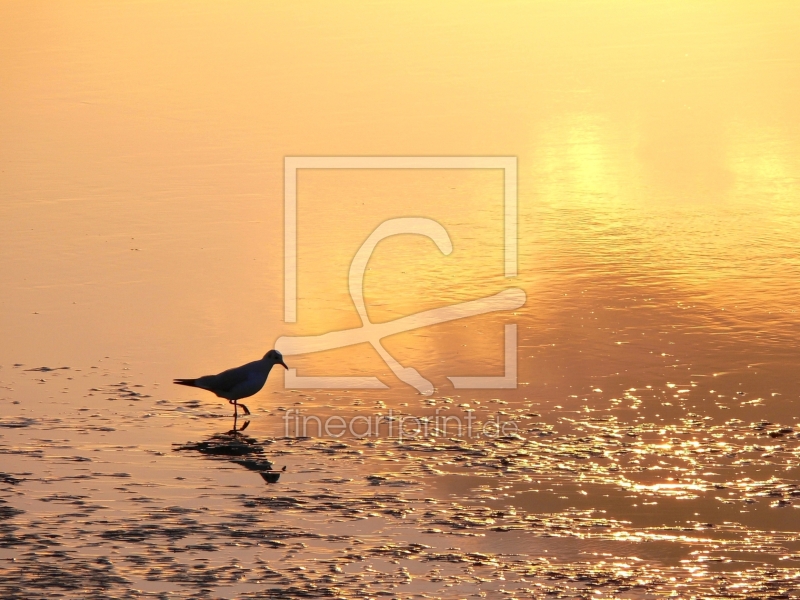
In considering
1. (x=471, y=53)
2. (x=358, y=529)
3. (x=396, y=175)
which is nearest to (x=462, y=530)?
(x=358, y=529)

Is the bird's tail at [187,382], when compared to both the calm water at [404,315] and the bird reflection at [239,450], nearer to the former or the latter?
the calm water at [404,315]

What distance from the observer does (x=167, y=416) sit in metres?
11.7

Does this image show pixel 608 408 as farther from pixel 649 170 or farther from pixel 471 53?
pixel 471 53

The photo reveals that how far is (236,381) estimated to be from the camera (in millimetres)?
11758

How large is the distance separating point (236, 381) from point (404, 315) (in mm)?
2818

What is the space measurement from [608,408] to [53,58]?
19.7 m

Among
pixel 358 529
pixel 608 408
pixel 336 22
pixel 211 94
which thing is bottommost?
pixel 358 529

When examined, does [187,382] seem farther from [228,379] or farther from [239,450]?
[239,450]

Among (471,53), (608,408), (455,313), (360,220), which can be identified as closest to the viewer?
(608,408)
